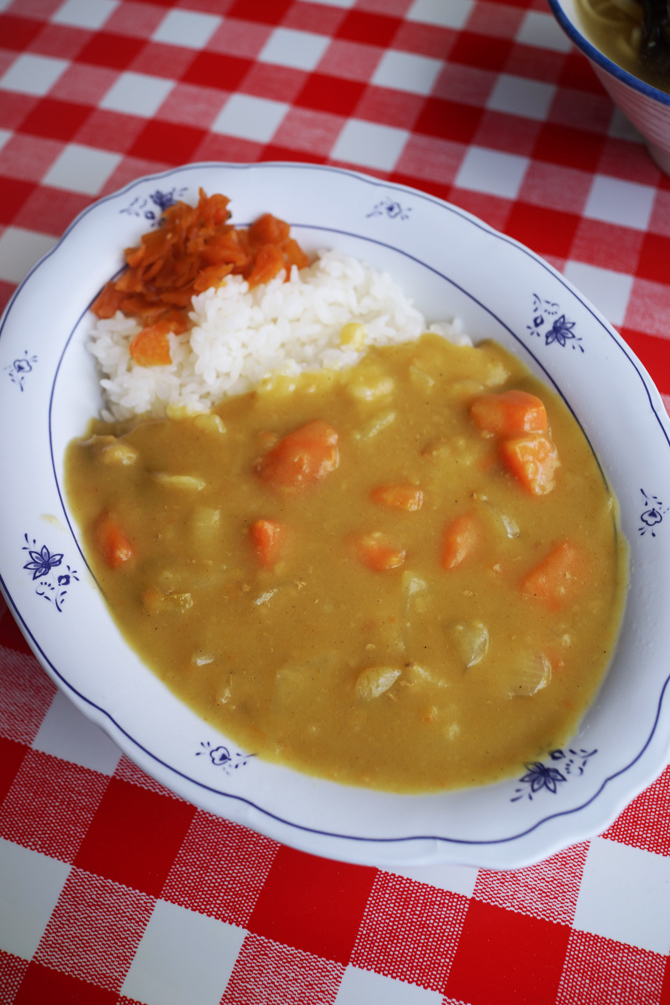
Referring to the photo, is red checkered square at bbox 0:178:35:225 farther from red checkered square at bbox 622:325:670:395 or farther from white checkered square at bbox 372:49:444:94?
red checkered square at bbox 622:325:670:395

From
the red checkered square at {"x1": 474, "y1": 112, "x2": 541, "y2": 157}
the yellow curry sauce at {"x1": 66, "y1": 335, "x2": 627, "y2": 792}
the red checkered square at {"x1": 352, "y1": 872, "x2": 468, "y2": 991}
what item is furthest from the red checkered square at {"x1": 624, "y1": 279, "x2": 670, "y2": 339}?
the red checkered square at {"x1": 352, "y1": 872, "x2": 468, "y2": 991}

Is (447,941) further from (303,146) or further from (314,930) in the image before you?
(303,146)

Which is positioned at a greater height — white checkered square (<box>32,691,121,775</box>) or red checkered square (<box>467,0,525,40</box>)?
red checkered square (<box>467,0,525,40</box>)

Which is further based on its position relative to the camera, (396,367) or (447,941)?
(396,367)

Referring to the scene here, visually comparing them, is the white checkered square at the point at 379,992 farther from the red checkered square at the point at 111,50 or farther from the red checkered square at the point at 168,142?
the red checkered square at the point at 111,50

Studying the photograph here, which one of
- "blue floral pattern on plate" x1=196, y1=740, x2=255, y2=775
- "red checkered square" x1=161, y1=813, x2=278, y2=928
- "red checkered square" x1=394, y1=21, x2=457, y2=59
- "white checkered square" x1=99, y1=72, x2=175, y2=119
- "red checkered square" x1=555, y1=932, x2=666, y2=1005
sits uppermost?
"red checkered square" x1=394, y1=21, x2=457, y2=59

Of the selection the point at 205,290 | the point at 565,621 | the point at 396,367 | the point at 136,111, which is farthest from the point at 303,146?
the point at 565,621
